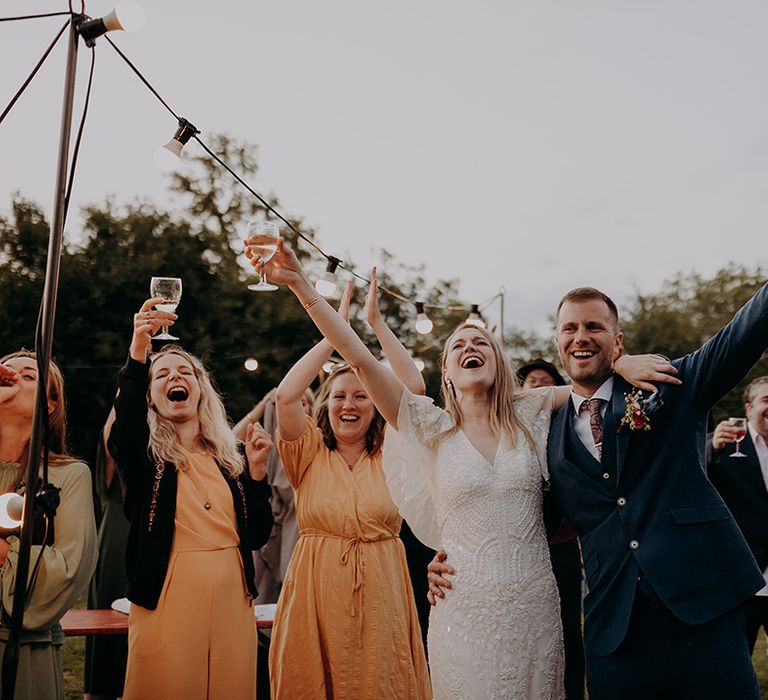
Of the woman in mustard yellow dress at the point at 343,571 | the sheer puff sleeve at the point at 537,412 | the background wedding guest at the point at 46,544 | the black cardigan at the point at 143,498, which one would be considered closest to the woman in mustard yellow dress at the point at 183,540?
the black cardigan at the point at 143,498

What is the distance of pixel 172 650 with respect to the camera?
3031mm

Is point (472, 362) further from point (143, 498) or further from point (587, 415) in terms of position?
point (143, 498)

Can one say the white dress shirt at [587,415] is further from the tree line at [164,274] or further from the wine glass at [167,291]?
the tree line at [164,274]

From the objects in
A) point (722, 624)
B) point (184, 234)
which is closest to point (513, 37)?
point (722, 624)

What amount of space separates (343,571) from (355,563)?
69 mm

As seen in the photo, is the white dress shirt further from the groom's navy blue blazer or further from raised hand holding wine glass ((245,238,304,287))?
raised hand holding wine glass ((245,238,304,287))

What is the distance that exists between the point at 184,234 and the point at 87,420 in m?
5.21

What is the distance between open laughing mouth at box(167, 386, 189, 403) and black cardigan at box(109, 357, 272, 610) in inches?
13.3

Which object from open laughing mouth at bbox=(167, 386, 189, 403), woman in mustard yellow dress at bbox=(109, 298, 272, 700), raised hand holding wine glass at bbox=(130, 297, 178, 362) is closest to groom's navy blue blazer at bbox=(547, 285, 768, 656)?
woman in mustard yellow dress at bbox=(109, 298, 272, 700)

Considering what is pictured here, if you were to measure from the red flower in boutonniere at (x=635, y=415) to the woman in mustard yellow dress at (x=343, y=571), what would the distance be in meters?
1.33

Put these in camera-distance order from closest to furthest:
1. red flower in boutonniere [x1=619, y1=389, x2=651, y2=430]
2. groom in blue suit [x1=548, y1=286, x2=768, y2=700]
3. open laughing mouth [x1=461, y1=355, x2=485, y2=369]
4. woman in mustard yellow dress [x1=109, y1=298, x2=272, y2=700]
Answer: groom in blue suit [x1=548, y1=286, x2=768, y2=700] → red flower in boutonniere [x1=619, y1=389, x2=651, y2=430] → woman in mustard yellow dress [x1=109, y1=298, x2=272, y2=700] → open laughing mouth [x1=461, y1=355, x2=485, y2=369]

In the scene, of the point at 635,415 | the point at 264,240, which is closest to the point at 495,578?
the point at 635,415

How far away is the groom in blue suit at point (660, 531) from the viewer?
2.27m

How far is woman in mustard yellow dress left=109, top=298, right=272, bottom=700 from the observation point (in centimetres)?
304
